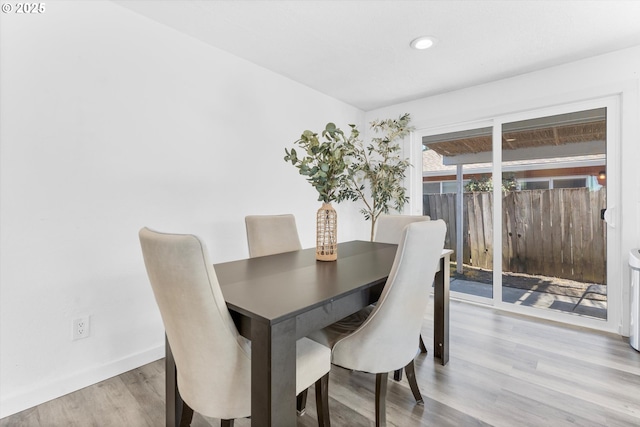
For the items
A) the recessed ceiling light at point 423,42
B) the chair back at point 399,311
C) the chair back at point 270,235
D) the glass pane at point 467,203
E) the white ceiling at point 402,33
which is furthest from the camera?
the glass pane at point 467,203

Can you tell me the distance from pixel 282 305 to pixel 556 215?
10.1 ft

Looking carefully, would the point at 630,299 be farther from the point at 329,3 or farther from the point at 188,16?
the point at 188,16

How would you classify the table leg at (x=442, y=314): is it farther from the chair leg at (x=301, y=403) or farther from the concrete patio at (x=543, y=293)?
the concrete patio at (x=543, y=293)

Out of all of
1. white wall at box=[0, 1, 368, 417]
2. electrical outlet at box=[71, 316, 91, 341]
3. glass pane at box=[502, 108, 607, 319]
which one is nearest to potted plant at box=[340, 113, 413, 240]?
glass pane at box=[502, 108, 607, 319]

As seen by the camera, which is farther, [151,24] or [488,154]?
[488,154]

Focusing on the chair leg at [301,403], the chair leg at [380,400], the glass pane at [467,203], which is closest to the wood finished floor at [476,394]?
the chair leg at [301,403]

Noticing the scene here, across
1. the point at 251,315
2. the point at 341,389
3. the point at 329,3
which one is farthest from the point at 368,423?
the point at 329,3

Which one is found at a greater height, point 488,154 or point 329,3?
point 329,3

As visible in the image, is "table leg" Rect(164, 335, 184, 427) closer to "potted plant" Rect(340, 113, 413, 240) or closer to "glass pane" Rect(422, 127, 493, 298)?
"potted plant" Rect(340, 113, 413, 240)

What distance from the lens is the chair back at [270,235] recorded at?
2133 millimetres

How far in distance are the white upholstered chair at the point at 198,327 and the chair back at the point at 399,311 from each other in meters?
0.32

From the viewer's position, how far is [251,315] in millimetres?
911

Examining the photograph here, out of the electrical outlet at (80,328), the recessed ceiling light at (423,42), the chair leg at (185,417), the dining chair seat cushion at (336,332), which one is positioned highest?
the recessed ceiling light at (423,42)

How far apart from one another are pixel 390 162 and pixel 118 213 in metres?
2.98
